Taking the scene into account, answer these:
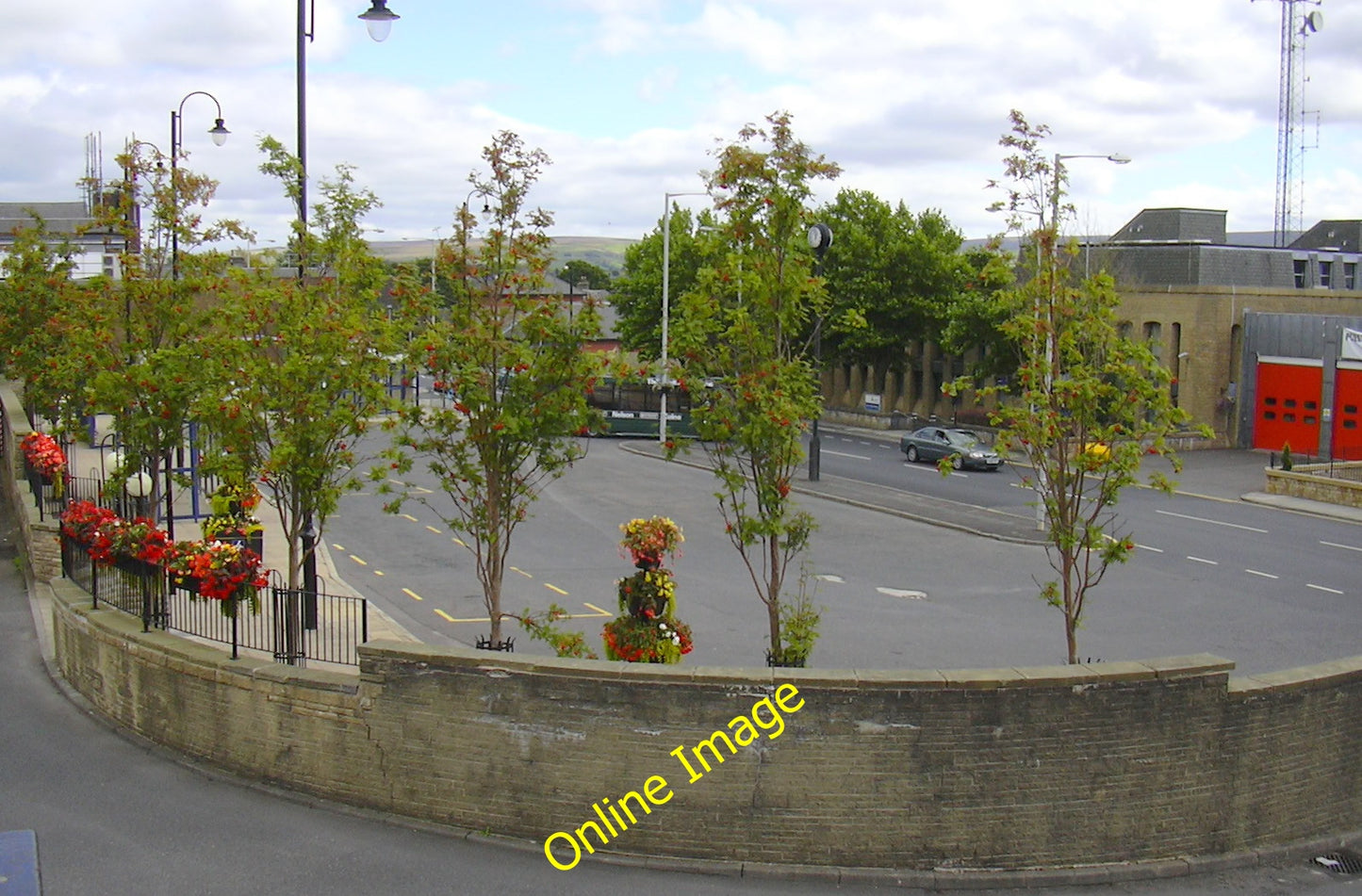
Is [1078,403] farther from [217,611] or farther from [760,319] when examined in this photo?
[217,611]

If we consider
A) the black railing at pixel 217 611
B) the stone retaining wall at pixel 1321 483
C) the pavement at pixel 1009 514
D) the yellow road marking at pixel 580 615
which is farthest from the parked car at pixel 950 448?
the black railing at pixel 217 611

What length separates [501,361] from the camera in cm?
1371

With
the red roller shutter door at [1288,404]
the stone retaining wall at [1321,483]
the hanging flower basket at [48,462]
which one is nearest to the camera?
the hanging flower basket at [48,462]

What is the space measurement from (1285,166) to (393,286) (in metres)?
74.4

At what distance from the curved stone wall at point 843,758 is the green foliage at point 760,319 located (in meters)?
3.15

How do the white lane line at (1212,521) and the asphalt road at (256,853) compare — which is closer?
the asphalt road at (256,853)

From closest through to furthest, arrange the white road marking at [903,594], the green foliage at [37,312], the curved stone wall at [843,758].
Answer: the curved stone wall at [843,758]
the white road marking at [903,594]
the green foliage at [37,312]

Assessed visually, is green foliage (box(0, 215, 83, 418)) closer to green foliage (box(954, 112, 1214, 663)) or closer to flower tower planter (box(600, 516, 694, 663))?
flower tower planter (box(600, 516, 694, 663))

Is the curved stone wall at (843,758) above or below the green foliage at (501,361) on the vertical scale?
below

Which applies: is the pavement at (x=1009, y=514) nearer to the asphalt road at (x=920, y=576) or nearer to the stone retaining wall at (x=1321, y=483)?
the asphalt road at (x=920, y=576)

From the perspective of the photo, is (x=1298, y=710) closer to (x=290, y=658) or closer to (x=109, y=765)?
(x=290, y=658)

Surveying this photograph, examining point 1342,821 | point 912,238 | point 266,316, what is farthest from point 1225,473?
point 266,316

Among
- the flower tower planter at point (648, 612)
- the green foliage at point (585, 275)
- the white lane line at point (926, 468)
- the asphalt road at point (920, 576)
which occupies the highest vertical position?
the green foliage at point (585, 275)

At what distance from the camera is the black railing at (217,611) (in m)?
14.1
